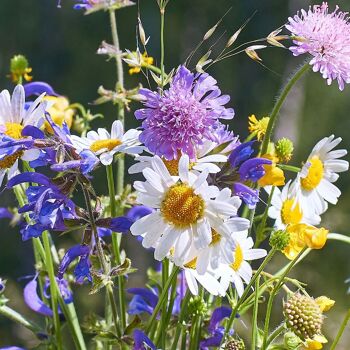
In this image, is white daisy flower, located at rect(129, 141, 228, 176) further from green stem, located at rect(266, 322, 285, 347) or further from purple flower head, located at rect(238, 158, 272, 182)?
green stem, located at rect(266, 322, 285, 347)

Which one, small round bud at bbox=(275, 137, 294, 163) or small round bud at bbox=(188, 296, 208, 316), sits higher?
small round bud at bbox=(275, 137, 294, 163)

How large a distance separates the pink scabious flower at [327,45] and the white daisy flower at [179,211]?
13cm

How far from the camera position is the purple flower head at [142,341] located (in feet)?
1.96

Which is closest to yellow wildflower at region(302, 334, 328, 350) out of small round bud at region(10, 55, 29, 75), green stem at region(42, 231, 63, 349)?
green stem at region(42, 231, 63, 349)

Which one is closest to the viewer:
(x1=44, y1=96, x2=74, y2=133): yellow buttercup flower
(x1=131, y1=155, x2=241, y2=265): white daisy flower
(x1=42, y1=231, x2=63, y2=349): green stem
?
(x1=131, y1=155, x2=241, y2=265): white daisy flower

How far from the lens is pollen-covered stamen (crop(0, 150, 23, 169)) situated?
1.90 feet

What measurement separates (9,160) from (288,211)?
24 cm

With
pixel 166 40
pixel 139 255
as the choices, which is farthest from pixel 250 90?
pixel 139 255

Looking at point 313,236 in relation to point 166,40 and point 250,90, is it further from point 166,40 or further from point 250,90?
point 166,40

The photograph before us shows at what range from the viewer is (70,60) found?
6.01m

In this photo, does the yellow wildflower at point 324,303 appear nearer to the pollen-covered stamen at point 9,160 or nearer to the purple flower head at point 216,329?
the purple flower head at point 216,329

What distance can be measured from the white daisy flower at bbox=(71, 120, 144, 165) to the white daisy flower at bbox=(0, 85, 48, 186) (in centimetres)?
4

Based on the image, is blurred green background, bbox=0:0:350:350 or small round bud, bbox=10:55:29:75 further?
blurred green background, bbox=0:0:350:350

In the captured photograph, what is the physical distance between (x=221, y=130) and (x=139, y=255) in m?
4.49
